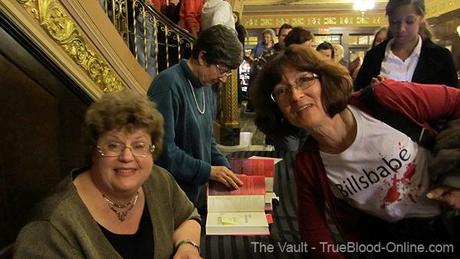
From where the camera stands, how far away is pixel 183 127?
160 centimetres

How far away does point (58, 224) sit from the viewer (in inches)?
36.8

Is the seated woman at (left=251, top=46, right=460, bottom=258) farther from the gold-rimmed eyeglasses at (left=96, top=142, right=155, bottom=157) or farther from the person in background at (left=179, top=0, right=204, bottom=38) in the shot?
the person in background at (left=179, top=0, right=204, bottom=38)

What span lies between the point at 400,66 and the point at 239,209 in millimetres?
1141

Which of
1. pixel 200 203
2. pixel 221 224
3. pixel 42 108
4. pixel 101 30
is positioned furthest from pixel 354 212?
pixel 101 30

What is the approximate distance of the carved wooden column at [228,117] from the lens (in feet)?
17.4

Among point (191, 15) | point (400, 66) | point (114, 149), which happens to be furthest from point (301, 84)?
point (191, 15)

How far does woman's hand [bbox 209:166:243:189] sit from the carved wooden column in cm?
369

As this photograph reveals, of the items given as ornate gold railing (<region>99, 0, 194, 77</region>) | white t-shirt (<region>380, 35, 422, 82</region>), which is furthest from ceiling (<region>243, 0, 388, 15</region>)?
white t-shirt (<region>380, 35, 422, 82</region>)

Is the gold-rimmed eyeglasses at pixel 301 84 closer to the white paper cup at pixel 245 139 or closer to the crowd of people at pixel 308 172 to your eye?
the crowd of people at pixel 308 172

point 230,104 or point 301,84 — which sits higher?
point 301,84

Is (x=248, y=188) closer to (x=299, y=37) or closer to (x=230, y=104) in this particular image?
(x=299, y=37)

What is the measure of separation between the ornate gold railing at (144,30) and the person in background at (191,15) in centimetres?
22

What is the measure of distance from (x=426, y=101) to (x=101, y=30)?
1.59 m

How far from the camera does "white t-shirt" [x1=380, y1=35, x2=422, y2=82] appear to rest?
1.99 meters
